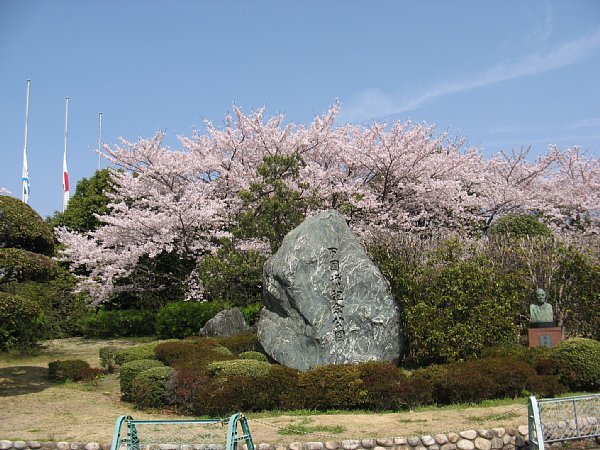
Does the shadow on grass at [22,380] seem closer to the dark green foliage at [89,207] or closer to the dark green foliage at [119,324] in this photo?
the dark green foliage at [119,324]

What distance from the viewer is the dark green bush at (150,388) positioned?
9.83 meters

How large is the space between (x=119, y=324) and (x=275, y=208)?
790cm

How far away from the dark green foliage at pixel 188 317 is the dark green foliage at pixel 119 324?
2.39 meters

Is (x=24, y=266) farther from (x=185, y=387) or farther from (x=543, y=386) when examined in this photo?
(x=543, y=386)

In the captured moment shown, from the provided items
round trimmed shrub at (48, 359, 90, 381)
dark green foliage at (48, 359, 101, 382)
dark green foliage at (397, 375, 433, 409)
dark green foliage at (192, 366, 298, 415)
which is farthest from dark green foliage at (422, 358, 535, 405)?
round trimmed shrub at (48, 359, 90, 381)

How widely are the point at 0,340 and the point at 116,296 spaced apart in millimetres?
7042

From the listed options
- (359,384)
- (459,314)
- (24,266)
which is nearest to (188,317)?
(24,266)

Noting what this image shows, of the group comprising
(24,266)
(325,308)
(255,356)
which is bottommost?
(255,356)

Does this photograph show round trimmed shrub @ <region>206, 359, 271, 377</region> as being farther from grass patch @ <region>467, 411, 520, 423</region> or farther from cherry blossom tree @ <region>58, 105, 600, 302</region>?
cherry blossom tree @ <region>58, 105, 600, 302</region>

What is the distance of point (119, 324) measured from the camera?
19750 millimetres

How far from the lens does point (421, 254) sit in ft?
43.5

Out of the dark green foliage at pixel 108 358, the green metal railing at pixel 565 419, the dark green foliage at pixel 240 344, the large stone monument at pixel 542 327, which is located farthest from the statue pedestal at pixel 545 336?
the dark green foliage at pixel 108 358

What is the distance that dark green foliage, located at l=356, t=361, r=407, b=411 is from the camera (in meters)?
8.98

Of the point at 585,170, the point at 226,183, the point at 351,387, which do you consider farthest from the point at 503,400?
the point at 585,170
